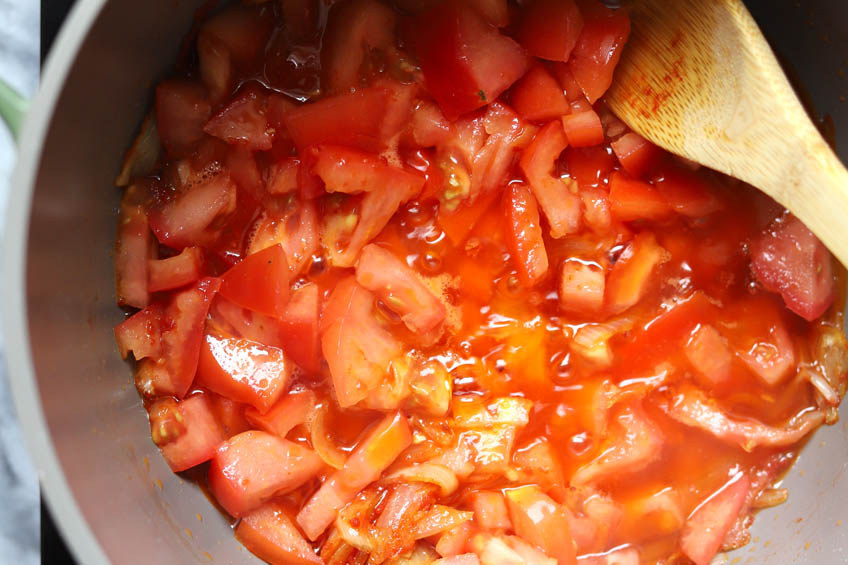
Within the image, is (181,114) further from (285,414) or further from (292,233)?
(285,414)

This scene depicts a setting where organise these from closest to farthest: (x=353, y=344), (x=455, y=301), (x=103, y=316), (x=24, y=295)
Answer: (x=24, y=295), (x=103, y=316), (x=353, y=344), (x=455, y=301)

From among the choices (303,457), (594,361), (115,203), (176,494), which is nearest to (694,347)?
(594,361)

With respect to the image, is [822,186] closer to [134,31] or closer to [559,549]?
[559,549]

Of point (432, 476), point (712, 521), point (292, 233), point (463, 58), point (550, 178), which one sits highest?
point (463, 58)

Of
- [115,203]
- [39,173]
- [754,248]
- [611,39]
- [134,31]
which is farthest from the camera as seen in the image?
[754,248]

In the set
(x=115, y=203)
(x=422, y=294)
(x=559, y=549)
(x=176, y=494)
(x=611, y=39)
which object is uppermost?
(x=611, y=39)

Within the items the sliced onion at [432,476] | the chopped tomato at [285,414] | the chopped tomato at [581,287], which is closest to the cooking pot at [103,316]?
the chopped tomato at [285,414]

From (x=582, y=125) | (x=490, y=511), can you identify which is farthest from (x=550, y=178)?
(x=490, y=511)

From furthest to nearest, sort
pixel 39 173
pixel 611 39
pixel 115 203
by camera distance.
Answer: pixel 611 39 < pixel 115 203 < pixel 39 173
